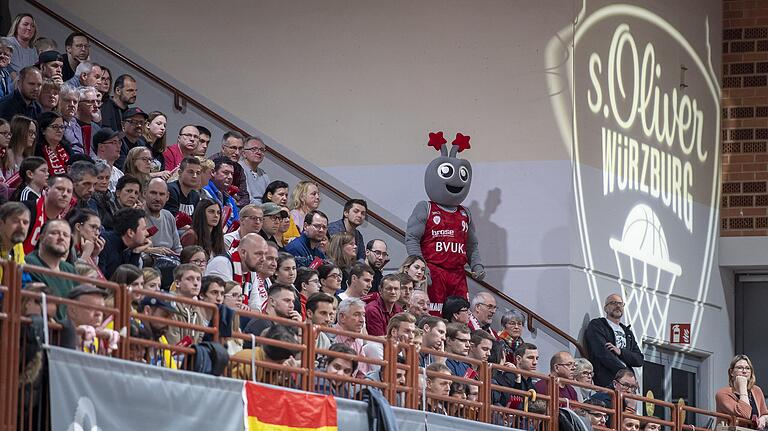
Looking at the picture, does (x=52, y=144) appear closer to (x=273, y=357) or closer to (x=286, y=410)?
(x=273, y=357)

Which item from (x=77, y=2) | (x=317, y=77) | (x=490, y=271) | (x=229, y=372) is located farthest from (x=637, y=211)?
(x=229, y=372)

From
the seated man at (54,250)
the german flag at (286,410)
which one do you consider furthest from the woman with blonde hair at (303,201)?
the seated man at (54,250)

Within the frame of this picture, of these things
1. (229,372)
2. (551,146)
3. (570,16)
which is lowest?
(229,372)

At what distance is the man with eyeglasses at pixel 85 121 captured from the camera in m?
10.9

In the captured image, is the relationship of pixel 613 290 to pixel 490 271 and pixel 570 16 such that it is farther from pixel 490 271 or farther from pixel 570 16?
pixel 570 16

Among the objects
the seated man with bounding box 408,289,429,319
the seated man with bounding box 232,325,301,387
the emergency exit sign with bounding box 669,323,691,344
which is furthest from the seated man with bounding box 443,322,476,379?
the emergency exit sign with bounding box 669,323,691,344

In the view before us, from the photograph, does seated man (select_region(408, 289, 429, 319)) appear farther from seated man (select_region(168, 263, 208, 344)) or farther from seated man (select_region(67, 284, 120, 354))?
seated man (select_region(67, 284, 120, 354))

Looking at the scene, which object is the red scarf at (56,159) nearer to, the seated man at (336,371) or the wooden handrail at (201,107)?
the seated man at (336,371)

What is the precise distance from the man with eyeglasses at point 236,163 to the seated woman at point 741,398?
412 centimetres

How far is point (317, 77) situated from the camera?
14.7m

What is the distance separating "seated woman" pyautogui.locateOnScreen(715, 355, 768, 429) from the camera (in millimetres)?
12617

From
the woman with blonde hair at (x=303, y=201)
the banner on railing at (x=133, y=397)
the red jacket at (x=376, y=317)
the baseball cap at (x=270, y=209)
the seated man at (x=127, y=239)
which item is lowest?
the banner on railing at (x=133, y=397)

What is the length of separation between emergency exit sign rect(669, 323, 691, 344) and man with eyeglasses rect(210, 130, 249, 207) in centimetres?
496

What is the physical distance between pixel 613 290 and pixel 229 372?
711 cm
